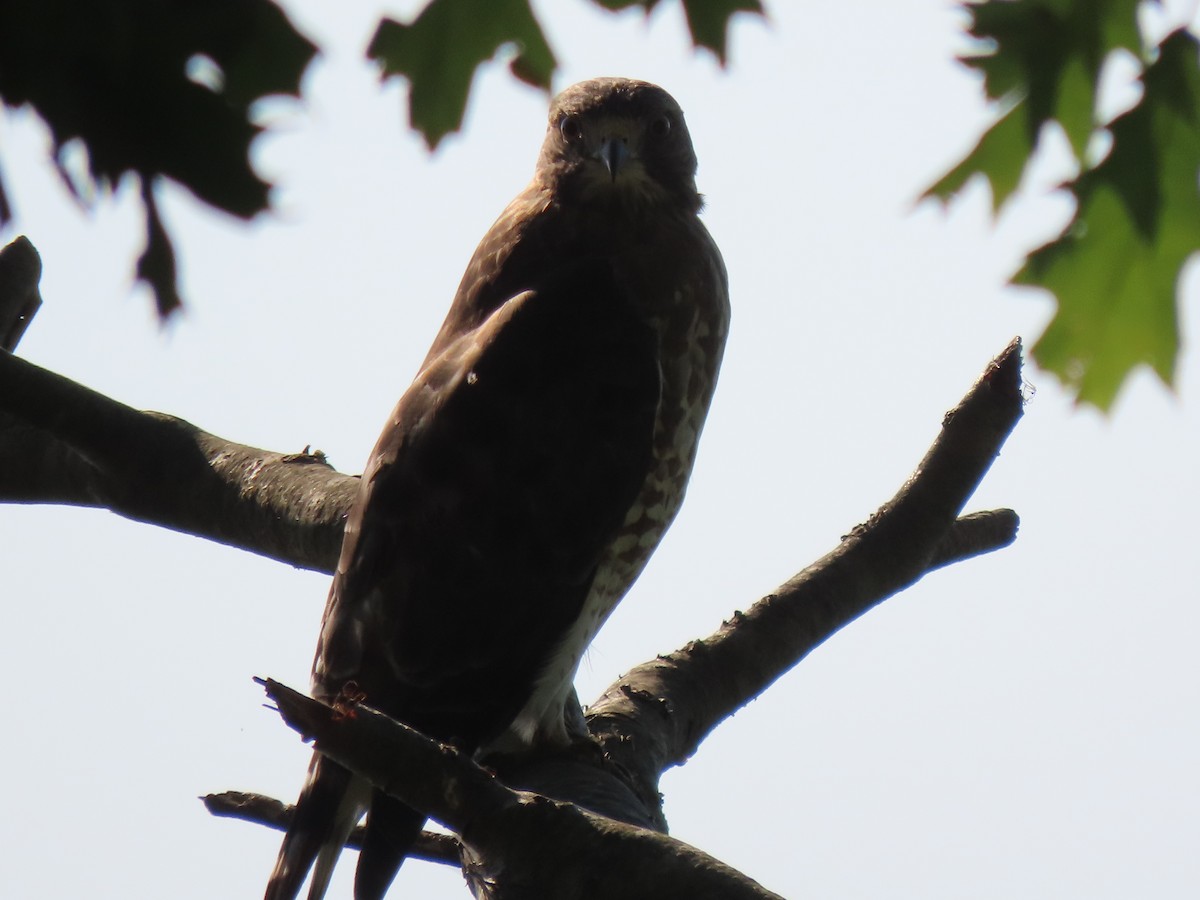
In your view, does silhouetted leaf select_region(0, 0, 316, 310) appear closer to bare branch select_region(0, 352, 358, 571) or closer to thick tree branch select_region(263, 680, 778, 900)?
thick tree branch select_region(263, 680, 778, 900)

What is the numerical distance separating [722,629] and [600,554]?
1.35 ft

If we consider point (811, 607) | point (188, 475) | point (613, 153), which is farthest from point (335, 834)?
point (613, 153)

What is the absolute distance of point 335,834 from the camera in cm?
298

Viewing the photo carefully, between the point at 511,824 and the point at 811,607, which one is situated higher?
the point at 811,607

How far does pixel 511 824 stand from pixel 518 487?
1.31m

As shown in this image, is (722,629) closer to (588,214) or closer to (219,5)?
(588,214)

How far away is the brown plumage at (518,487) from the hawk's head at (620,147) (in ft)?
0.05

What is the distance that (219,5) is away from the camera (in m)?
1.27

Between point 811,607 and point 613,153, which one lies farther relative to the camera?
point 613,153

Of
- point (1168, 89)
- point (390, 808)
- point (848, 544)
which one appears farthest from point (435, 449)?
point (1168, 89)

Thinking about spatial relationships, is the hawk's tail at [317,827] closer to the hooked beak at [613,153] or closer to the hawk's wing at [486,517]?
the hawk's wing at [486,517]

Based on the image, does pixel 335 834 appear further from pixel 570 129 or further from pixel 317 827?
pixel 570 129

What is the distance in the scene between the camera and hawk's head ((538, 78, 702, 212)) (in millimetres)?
3662

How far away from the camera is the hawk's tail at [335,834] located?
113 inches
